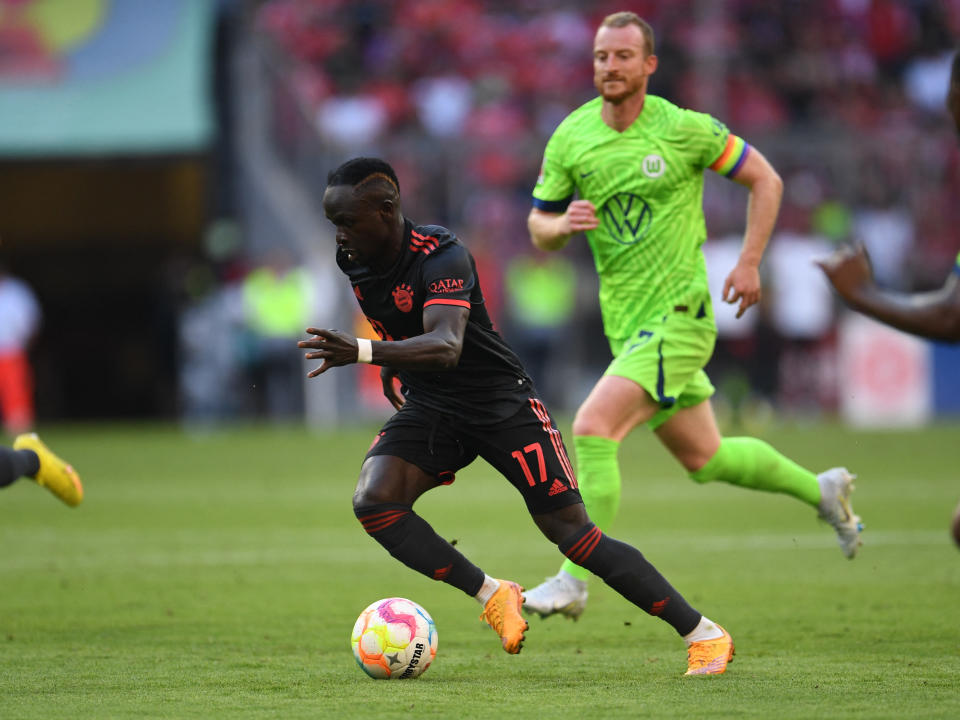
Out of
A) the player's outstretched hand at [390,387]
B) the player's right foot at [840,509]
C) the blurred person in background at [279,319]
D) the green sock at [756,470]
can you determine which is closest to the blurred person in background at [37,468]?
the player's outstretched hand at [390,387]

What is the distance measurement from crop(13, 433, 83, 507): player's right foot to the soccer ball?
2616mm

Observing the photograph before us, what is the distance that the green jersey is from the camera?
6840 millimetres

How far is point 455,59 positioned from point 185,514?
14437mm

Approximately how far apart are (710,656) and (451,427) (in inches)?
48.2

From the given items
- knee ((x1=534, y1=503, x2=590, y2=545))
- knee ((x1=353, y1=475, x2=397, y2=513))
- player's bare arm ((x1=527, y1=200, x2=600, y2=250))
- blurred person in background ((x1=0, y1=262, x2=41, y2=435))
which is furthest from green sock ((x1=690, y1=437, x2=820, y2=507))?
blurred person in background ((x1=0, y1=262, x2=41, y2=435))

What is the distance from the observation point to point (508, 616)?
5531 mm

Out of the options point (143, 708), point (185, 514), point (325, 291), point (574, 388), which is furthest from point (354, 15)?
Result: point (143, 708)

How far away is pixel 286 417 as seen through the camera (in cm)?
2347

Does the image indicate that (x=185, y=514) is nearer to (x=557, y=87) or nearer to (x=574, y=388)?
(x=574, y=388)

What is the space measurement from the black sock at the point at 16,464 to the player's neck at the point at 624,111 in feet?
10.3

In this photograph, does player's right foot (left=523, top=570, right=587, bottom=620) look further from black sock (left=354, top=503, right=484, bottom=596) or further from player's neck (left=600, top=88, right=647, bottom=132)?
player's neck (left=600, top=88, right=647, bottom=132)

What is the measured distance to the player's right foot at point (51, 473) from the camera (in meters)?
7.47

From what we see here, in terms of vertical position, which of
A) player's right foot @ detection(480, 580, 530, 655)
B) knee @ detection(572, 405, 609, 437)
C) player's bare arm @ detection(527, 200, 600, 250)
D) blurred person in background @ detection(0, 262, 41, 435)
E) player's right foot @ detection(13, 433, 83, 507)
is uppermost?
player's bare arm @ detection(527, 200, 600, 250)

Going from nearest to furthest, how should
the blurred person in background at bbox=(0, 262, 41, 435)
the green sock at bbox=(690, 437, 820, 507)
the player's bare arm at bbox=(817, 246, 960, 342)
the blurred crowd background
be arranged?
the player's bare arm at bbox=(817, 246, 960, 342)
the green sock at bbox=(690, 437, 820, 507)
the blurred person in background at bbox=(0, 262, 41, 435)
the blurred crowd background
